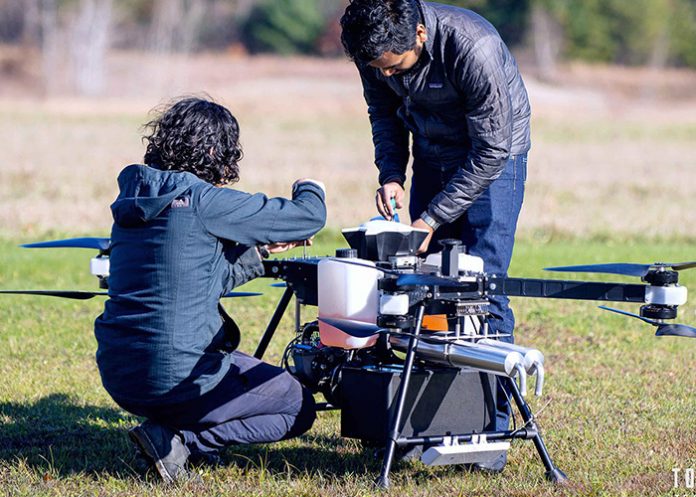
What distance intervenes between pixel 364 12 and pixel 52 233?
968 cm

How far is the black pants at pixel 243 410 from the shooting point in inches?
177

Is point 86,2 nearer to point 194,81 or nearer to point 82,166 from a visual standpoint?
point 194,81

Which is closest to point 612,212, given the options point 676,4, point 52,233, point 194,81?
point 52,233

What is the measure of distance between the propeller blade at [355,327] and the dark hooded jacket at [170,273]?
16.0 inches

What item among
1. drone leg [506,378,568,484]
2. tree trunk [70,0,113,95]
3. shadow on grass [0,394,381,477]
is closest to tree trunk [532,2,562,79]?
tree trunk [70,0,113,95]

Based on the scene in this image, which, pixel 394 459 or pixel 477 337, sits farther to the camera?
pixel 394 459

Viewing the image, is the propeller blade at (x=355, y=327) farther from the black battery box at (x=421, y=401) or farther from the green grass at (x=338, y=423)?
the green grass at (x=338, y=423)

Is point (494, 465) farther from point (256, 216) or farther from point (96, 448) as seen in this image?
point (96, 448)

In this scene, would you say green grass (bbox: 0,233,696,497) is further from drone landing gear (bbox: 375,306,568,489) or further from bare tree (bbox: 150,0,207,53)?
bare tree (bbox: 150,0,207,53)

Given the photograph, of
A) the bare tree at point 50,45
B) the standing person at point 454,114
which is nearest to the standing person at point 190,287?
the standing person at point 454,114

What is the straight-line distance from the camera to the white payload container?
14.2 ft

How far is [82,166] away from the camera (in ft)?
76.5

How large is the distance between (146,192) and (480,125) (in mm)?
1467

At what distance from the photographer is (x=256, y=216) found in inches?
172
